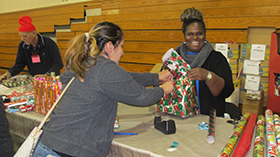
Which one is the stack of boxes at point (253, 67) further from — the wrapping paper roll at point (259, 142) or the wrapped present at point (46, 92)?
the wrapped present at point (46, 92)

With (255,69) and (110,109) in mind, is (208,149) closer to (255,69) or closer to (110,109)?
(110,109)

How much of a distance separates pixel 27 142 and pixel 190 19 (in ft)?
5.05

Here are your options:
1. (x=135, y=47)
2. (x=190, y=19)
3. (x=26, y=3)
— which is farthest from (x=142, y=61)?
(x=26, y=3)

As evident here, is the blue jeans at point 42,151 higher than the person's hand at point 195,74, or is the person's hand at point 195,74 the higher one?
the person's hand at point 195,74

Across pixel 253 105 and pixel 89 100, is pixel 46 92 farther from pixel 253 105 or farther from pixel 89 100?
pixel 253 105

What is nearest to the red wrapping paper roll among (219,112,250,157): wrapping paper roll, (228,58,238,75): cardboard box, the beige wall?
(219,112,250,157): wrapping paper roll

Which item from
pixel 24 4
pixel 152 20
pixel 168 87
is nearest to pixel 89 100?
pixel 168 87

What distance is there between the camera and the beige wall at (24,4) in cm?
639

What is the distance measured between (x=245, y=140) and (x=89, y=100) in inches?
34.5

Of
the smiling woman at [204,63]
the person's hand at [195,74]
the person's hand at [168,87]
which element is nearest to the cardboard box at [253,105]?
the smiling woman at [204,63]

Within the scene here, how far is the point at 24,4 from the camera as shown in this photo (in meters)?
7.34

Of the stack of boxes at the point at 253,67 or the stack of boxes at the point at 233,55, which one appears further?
the stack of boxes at the point at 233,55

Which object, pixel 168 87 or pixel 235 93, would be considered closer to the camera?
pixel 168 87

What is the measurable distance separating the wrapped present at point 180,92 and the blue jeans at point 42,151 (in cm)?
88
